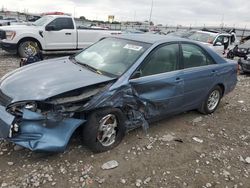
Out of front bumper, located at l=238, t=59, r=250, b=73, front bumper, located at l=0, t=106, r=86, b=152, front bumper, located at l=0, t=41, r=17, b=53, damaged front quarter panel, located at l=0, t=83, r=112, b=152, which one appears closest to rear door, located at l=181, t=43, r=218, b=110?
damaged front quarter panel, located at l=0, t=83, r=112, b=152

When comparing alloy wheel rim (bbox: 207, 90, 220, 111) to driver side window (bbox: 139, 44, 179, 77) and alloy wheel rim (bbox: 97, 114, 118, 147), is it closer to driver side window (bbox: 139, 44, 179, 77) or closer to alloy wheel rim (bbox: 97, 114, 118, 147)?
driver side window (bbox: 139, 44, 179, 77)

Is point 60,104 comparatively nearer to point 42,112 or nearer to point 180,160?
point 42,112

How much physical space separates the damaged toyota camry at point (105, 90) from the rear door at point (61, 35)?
683cm

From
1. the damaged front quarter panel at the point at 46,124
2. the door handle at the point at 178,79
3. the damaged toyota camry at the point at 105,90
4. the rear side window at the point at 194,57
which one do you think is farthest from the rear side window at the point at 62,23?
the damaged front quarter panel at the point at 46,124

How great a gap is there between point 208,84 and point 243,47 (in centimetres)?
964

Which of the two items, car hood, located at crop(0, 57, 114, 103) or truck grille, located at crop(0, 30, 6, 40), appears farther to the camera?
truck grille, located at crop(0, 30, 6, 40)

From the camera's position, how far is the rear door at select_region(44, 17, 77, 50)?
36.9ft

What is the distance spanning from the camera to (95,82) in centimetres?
361

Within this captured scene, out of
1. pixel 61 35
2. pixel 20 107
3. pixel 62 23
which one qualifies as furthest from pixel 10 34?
pixel 20 107

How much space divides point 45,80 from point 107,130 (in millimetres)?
1051

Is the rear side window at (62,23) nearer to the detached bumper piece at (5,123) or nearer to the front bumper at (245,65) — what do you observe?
the front bumper at (245,65)

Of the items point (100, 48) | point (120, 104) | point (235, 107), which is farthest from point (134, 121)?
point (235, 107)

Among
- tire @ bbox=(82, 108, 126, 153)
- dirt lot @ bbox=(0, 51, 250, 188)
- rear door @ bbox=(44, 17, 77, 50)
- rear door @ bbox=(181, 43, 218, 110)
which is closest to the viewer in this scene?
dirt lot @ bbox=(0, 51, 250, 188)

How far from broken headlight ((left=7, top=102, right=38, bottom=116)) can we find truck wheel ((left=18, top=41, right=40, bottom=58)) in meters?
8.06
